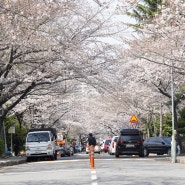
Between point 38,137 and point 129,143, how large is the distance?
5758mm

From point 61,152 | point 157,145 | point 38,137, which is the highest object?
point 38,137

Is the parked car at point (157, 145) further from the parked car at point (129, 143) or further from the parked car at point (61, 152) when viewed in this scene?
the parked car at point (61, 152)

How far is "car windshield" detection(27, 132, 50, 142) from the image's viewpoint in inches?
1403

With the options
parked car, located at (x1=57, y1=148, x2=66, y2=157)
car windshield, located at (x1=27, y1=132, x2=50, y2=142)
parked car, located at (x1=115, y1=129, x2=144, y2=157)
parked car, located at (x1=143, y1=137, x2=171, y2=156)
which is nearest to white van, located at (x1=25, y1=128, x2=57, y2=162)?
car windshield, located at (x1=27, y1=132, x2=50, y2=142)

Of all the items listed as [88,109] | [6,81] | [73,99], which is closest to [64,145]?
[73,99]

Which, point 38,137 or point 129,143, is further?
point 129,143

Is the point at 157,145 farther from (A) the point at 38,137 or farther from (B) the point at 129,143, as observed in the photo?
(A) the point at 38,137

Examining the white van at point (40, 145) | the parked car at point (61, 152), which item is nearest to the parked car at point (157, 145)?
the white van at point (40, 145)

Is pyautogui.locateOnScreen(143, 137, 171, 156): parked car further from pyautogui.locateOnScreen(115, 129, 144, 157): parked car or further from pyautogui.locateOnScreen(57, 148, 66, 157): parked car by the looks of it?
pyautogui.locateOnScreen(57, 148, 66, 157): parked car

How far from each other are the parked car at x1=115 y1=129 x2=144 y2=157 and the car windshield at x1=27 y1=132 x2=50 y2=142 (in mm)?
4535

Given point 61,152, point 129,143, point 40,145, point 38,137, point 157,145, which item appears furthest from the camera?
point 61,152

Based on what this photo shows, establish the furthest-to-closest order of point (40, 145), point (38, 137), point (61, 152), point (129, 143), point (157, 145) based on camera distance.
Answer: point (61, 152), point (157, 145), point (129, 143), point (38, 137), point (40, 145)

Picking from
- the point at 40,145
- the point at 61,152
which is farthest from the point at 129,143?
the point at 61,152

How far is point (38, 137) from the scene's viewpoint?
35844 millimetres
